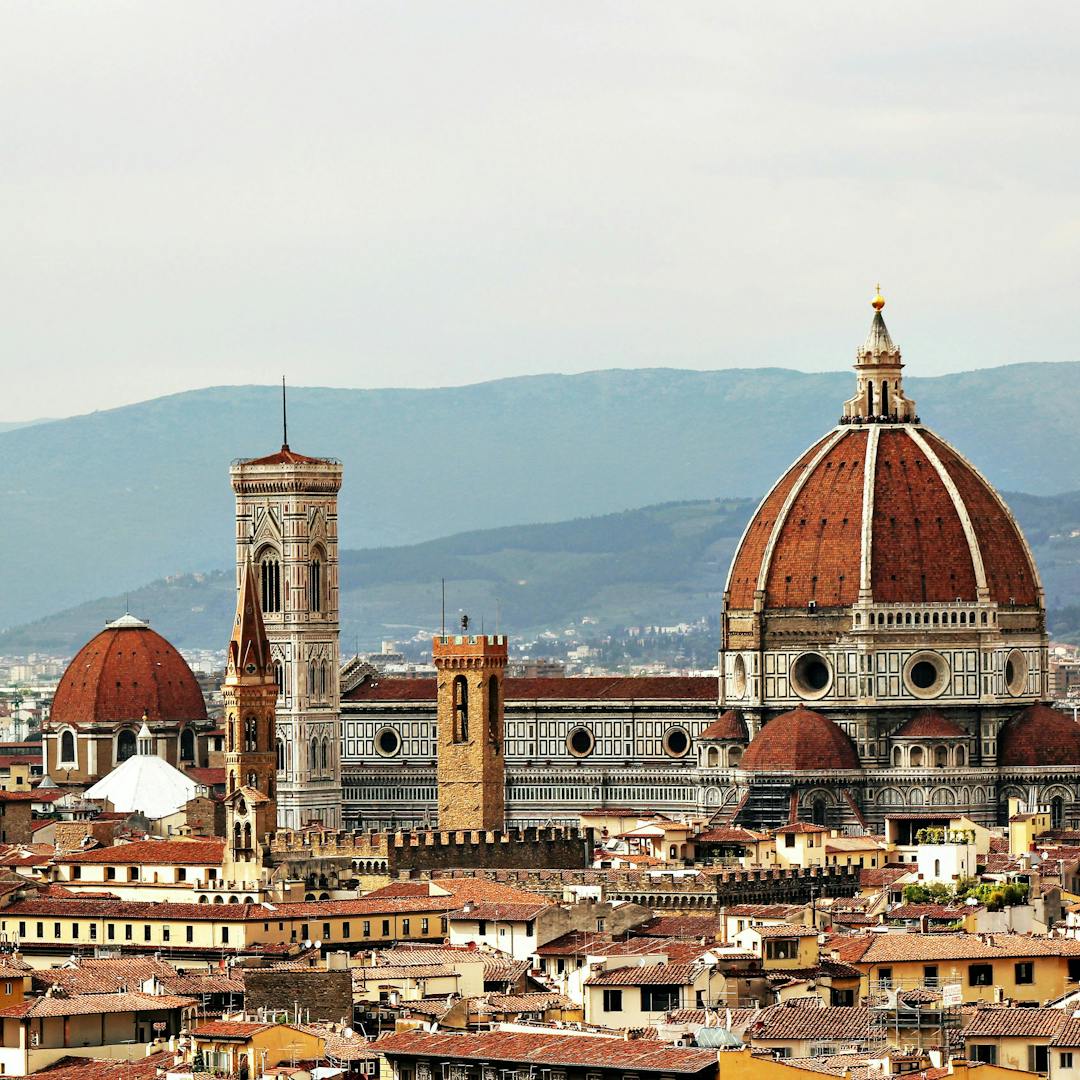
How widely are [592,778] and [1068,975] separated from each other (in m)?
72.6

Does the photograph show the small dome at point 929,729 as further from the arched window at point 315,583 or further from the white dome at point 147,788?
the arched window at point 315,583

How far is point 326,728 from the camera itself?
138000 millimetres

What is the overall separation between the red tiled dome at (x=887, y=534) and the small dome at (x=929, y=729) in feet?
11.0

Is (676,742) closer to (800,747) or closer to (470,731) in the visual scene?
(800,747)

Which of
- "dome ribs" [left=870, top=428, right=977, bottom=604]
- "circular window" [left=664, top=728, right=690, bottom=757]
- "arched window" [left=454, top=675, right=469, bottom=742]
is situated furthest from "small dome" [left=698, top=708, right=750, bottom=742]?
"arched window" [left=454, top=675, right=469, bottom=742]

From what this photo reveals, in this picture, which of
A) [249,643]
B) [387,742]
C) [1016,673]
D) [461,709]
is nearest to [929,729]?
[1016,673]

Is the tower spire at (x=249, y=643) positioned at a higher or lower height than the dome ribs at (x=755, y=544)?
lower

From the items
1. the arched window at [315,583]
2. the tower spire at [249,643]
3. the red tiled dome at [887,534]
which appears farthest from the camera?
the arched window at [315,583]

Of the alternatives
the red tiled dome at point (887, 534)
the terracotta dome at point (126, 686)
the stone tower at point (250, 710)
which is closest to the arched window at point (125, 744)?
the terracotta dome at point (126, 686)

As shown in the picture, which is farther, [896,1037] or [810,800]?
[810,800]

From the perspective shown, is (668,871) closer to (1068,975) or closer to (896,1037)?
(1068,975)

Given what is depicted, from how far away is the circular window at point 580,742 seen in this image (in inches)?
5330

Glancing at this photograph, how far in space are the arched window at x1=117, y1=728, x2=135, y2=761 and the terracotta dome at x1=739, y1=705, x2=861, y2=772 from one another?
26.4m

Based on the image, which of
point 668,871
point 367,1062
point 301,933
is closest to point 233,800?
point 668,871
